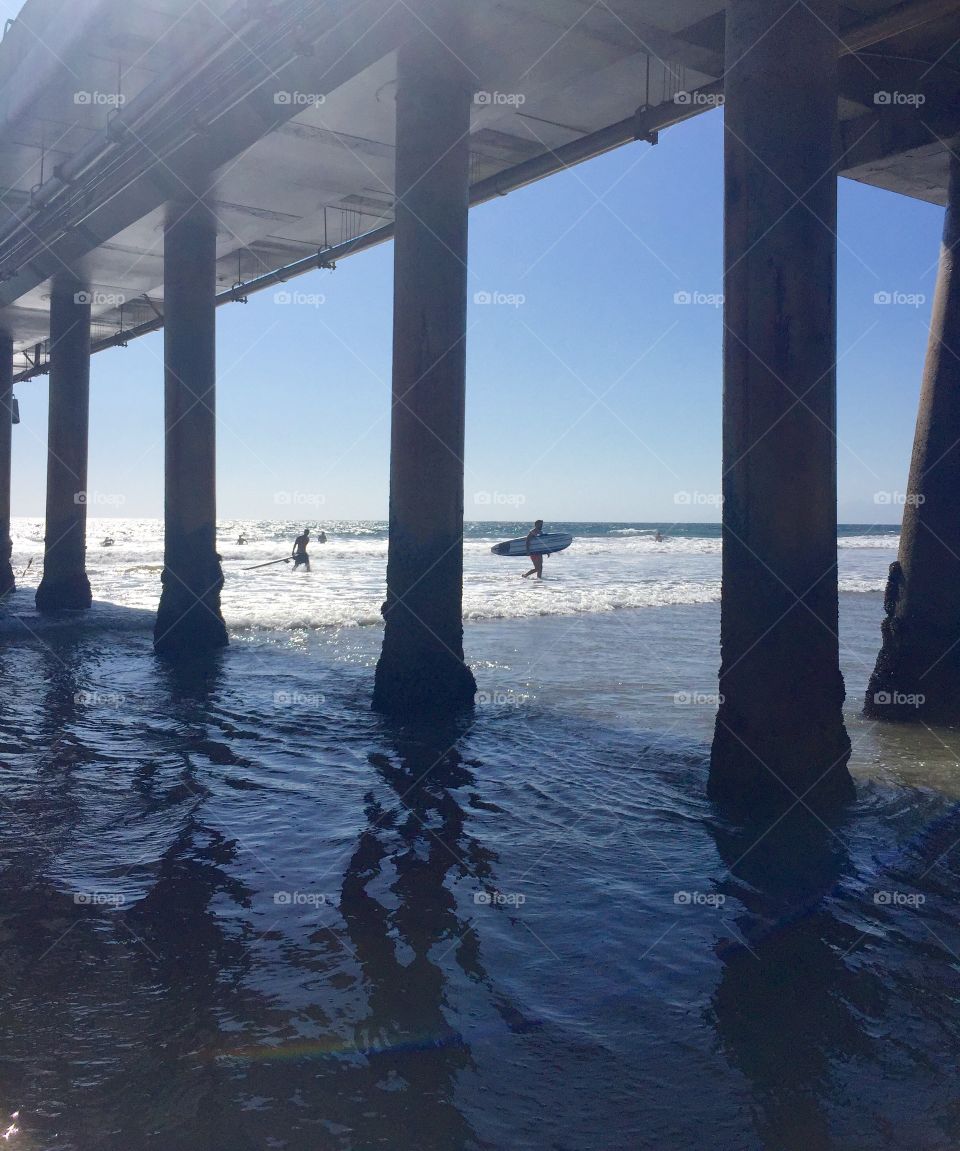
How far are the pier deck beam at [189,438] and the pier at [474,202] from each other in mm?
45

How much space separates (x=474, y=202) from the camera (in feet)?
47.5

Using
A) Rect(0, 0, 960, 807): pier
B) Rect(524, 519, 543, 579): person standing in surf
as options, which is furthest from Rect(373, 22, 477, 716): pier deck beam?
Rect(524, 519, 543, 579): person standing in surf

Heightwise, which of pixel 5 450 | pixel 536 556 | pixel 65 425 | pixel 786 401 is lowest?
pixel 536 556

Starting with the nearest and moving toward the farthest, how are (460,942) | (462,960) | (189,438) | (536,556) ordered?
(462,960) → (460,942) → (189,438) → (536,556)

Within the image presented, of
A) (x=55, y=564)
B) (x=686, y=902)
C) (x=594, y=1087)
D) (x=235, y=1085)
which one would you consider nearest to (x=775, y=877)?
(x=686, y=902)

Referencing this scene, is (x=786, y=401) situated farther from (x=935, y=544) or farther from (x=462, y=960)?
(x=462, y=960)

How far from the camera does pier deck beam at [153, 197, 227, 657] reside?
1423 centimetres

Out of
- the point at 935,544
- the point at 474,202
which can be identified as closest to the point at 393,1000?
the point at 935,544

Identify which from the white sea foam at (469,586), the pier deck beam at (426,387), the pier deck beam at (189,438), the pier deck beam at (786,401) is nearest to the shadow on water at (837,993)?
the pier deck beam at (786,401)

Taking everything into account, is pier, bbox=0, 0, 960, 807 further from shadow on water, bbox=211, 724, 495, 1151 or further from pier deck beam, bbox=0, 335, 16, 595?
pier deck beam, bbox=0, 335, 16, 595

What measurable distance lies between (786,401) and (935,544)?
A: 3572 millimetres

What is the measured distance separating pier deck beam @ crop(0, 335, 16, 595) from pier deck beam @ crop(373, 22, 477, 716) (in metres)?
18.3

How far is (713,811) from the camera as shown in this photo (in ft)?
20.1

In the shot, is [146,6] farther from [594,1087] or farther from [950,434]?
[594,1087]
